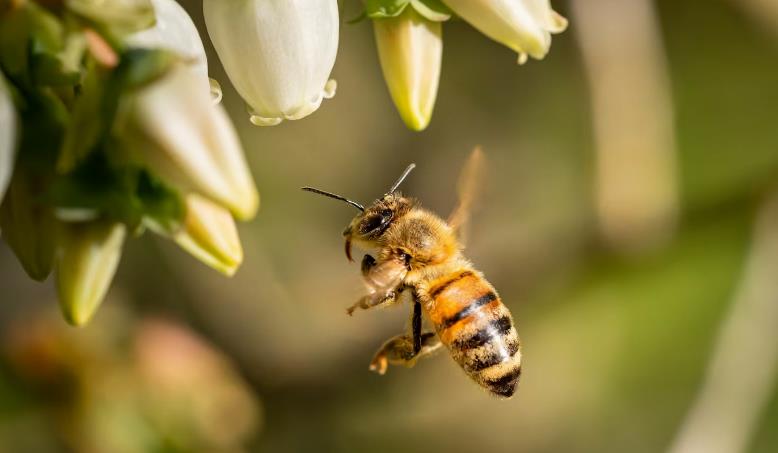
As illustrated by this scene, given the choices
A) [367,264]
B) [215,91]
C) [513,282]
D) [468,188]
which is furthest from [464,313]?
[513,282]

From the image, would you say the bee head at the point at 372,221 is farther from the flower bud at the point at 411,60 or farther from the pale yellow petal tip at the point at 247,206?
the pale yellow petal tip at the point at 247,206

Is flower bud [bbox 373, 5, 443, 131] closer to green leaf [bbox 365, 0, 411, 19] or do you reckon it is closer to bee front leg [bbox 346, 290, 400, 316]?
green leaf [bbox 365, 0, 411, 19]

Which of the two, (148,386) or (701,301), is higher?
(701,301)

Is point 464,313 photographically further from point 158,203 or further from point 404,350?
point 158,203

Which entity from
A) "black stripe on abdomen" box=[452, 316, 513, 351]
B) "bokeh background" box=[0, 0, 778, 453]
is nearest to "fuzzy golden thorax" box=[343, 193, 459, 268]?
"black stripe on abdomen" box=[452, 316, 513, 351]

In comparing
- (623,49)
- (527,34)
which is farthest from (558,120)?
(527,34)

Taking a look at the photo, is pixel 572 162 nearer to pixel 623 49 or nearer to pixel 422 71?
pixel 623 49
